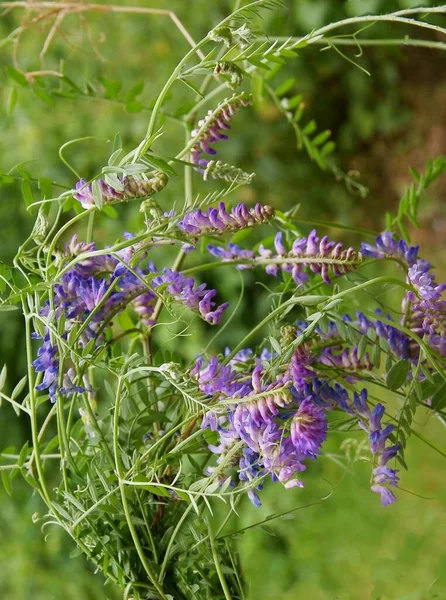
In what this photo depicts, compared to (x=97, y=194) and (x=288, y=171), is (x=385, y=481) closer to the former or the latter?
(x=97, y=194)

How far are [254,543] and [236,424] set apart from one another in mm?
1185

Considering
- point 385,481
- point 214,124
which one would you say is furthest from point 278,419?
point 214,124

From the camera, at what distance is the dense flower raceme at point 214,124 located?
16.1 inches

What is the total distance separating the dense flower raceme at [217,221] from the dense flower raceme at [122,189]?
0.02m

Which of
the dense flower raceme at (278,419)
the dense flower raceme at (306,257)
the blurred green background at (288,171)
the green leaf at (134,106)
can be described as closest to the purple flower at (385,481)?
the dense flower raceme at (278,419)

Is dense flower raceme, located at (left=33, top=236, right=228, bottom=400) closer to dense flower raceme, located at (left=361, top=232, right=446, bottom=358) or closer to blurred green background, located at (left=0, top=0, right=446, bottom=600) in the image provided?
dense flower raceme, located at (left=361, top=232, right=446, bottom=358)

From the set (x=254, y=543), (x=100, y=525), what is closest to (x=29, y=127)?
(x=254, y=543)

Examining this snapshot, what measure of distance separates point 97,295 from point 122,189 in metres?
0.07

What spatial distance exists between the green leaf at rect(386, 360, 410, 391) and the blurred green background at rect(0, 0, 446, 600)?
0.81 metres

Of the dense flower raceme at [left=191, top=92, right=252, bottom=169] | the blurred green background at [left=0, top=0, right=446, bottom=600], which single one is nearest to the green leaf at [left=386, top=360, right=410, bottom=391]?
the dense flower raceme at [left=191, top=92, right=252, bottom=169]

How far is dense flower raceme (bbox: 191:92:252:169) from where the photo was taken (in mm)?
410

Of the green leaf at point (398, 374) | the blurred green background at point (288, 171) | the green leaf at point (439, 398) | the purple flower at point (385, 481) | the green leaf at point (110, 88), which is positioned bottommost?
the blurred green background at point (288, 171)

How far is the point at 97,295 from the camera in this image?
1.36 feet

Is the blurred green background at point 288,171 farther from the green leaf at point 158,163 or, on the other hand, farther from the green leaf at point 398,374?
the green leaf at point 158,163
